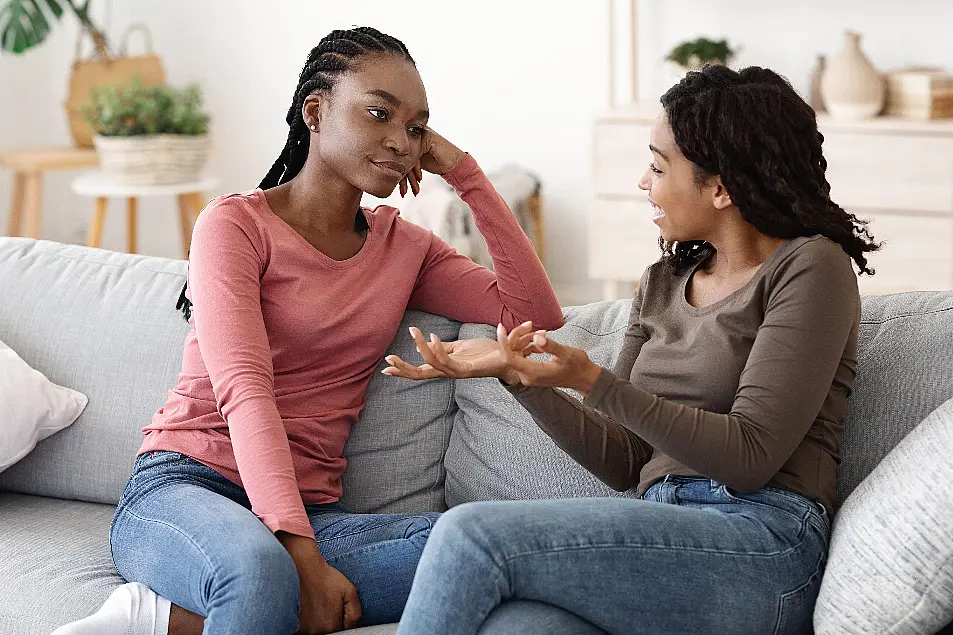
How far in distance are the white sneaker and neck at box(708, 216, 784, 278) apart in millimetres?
859

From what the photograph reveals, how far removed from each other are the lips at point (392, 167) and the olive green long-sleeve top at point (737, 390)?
386 millimetres

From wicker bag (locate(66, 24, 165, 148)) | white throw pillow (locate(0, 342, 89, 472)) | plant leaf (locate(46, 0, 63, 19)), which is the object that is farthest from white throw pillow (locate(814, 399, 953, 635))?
plant leaf (locate(46, 0, 63, 19))

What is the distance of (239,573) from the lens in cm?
138

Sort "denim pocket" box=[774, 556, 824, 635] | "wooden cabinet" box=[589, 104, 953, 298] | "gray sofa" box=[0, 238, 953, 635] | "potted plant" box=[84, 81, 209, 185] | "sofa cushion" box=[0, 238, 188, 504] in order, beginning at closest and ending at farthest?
"denim pocket" box=[774, 556, 824, 635], "gray sofa" box=[0, 238, 953, 635], "sofa cushion" box=[0, 238, 188, 504], "wooden cabinet" box=[589, 104, 953, 298], "potted plant" box=[84, 81, 209, 185]

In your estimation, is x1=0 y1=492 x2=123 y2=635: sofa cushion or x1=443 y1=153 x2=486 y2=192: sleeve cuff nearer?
x1=0 y1=492 x2=123 y2=635: sofa cushion

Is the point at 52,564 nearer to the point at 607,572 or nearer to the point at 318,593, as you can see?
the point at 318,593

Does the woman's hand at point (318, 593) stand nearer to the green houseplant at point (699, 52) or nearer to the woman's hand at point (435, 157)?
the woman's hand at point (435, 157)

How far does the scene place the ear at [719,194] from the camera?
1503 millimetres

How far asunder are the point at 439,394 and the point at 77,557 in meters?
0.59

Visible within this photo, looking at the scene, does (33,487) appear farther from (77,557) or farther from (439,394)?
(439,394)

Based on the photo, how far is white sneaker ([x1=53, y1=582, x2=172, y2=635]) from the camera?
1448 mm

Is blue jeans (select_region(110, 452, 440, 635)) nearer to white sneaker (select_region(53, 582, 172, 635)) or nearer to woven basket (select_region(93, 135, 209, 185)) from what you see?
white sneaker (select_region(53, 582, 172, 635))

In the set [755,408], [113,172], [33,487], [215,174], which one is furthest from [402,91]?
[215,174]

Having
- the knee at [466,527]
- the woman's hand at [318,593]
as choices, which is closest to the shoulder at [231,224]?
the woman's hand at [318,593]
